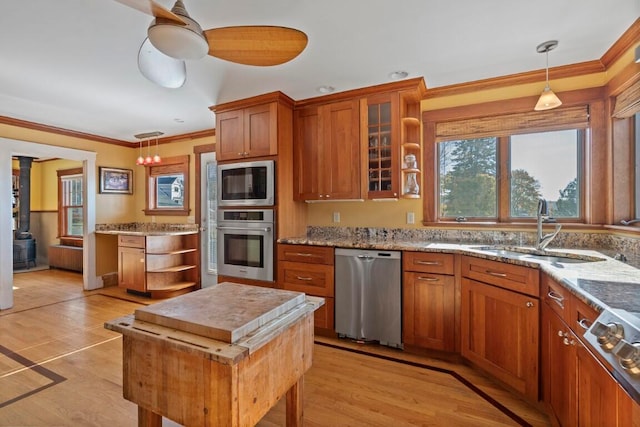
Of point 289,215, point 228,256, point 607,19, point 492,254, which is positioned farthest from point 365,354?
point 607,19

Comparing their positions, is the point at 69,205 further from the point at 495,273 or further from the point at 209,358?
the point at 495,273

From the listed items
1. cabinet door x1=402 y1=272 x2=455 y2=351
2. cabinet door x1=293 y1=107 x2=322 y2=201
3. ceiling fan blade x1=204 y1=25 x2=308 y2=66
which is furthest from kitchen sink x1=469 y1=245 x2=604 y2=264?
ceiling fan blade x1=204 y1=25 x2=308 y2=66

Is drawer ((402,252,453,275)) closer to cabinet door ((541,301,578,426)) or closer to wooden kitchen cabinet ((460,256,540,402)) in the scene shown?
wooden kitchen cabinet ((460,256,540,402))

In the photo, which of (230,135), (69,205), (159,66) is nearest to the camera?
(159,66)

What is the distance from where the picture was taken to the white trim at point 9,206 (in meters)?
3.84

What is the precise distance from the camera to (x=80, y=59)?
247 cm

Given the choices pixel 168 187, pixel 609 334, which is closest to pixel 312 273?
pixel 609 334

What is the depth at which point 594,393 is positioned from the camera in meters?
1.16

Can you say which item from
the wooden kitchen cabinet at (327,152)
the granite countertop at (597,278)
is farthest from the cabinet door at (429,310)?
the wooden kitchen cabinet at (327,152)

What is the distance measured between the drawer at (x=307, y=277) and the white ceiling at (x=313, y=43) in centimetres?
175

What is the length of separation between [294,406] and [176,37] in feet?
6.05

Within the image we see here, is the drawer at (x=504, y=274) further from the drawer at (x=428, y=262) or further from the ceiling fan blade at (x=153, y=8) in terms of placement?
the ceiling fan blade at (x=153, y=8)

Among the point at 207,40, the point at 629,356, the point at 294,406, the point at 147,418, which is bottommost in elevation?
the point at 294,406

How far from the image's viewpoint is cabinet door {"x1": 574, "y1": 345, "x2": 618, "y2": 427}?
3.30 feet
